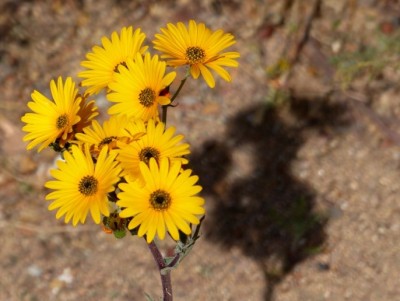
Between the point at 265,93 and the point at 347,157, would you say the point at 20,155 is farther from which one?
the point at 347,157

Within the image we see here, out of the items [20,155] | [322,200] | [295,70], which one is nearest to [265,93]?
[295,70]

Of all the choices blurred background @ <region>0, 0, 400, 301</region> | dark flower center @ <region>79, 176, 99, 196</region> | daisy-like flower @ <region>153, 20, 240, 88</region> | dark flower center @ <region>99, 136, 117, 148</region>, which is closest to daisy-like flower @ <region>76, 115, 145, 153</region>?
dark flower center @ <region>99, 136, 117, 148</region>

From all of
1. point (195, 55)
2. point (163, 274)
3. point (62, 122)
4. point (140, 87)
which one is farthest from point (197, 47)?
point (163, 274)

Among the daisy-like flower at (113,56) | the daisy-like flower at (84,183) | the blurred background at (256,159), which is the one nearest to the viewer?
the daisy-like flower at (84,183)

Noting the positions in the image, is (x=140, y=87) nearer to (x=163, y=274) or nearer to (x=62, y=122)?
(x=62, y=122)

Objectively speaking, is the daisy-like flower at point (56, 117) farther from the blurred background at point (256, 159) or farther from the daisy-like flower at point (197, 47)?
the blurred background at point (256, 159)

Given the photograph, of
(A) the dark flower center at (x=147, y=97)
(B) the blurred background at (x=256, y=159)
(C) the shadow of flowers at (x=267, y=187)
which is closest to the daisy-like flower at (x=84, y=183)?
(A) the dark flower center at (x=147, y=97)

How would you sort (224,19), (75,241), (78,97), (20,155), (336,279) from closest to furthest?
(78,97) → (336,279) → (75,241) → (20,155) → (224,19)
